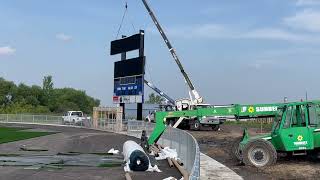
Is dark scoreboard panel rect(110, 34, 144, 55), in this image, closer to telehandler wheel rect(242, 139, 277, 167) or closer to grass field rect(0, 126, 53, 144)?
grass field rect(0, 126, 53, 144)

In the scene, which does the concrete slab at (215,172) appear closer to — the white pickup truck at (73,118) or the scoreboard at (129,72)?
the scoreboard at (129,72)

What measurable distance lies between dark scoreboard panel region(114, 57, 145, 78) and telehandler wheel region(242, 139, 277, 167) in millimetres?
41609

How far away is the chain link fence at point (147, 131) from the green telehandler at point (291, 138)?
91.1 inches

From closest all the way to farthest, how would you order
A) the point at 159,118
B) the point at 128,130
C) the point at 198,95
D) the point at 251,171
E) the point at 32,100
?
the point at 251,171, the point at 159,118, the point at 128,130, the point at 198,95, the point at 32,100

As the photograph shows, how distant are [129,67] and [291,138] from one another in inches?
1779

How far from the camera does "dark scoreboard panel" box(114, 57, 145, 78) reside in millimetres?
61016

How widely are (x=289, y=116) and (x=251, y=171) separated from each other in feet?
9.69

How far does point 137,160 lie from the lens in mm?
18031

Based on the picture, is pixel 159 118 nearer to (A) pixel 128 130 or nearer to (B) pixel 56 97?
(A) pixel 128 130

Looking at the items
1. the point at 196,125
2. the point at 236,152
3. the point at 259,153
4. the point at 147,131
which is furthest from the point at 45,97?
the point at 259,153

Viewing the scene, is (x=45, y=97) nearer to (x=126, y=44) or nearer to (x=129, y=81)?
(x=126, y=44)

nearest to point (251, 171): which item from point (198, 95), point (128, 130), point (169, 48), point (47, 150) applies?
point (47, 150)

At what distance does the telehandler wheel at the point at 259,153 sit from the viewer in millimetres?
19094

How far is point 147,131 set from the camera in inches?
1734
